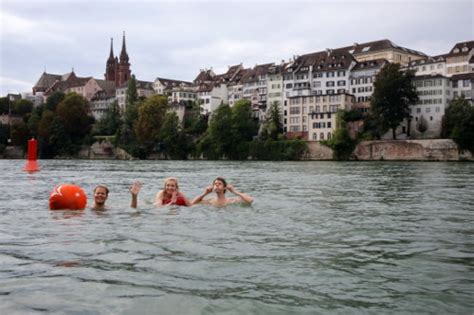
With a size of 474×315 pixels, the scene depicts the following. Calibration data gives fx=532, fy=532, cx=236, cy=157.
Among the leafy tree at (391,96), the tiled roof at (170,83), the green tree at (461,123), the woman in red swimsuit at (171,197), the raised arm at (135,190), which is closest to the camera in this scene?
the raised arm at (135,190)

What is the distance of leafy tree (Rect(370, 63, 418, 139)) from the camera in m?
86.9

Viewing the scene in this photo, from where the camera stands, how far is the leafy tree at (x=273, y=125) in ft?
338

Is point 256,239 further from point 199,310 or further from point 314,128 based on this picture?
point 314,128

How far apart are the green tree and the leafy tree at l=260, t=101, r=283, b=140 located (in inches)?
1282

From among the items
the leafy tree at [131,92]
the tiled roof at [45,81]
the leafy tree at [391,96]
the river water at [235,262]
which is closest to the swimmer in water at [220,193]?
the river water at [235,262]

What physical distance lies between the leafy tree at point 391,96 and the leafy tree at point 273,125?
817 inches

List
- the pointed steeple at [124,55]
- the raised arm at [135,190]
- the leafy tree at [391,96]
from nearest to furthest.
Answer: the raised arm at [135,190] < the leafy tree at [391,96] < the pointed steeple at [124,55]

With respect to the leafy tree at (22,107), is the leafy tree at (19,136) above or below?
below

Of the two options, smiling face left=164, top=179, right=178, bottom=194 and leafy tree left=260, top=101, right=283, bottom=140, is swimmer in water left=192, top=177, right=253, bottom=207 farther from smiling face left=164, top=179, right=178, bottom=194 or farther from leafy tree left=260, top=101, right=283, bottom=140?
leafy tree left=260, top=101, right=283, bottom=140

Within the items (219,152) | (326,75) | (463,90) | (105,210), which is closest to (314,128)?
(326,75)

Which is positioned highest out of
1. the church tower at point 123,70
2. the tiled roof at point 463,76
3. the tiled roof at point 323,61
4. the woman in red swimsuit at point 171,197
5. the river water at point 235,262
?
the church tower at point 123,70

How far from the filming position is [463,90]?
8988 centimetres

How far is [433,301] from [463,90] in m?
92.7

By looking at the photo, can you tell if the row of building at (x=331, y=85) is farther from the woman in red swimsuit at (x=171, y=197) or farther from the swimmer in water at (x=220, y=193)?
the woman in red swimsuit at (x=171, y=197)
